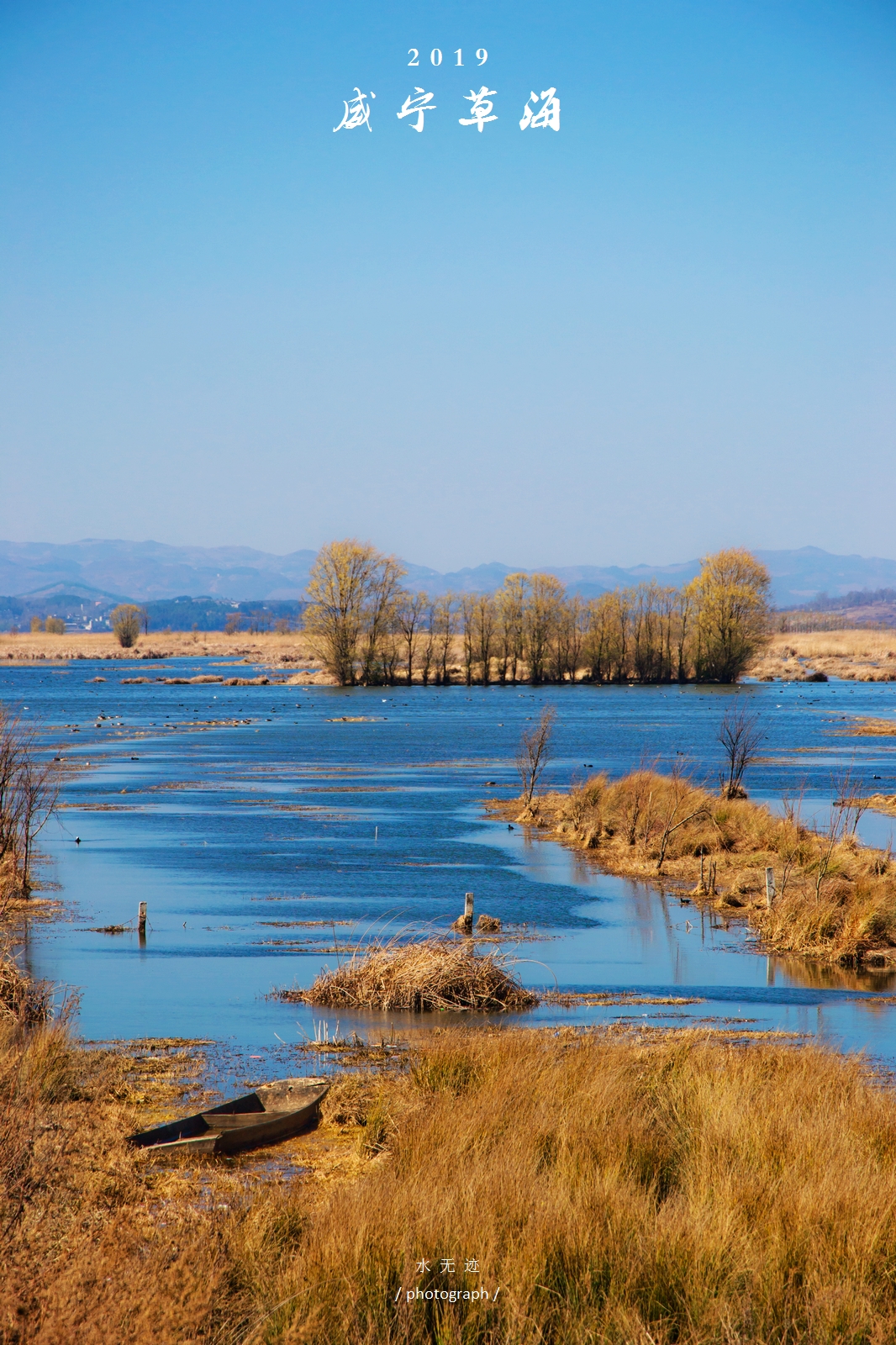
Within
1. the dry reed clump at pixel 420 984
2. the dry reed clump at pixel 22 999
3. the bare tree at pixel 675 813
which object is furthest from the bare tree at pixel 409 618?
the dry reed clump at pixel 22 999

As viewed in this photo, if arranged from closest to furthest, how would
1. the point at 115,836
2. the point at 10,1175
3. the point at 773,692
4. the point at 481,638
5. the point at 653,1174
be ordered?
the point at 10,1175 → the point at 653,1174 → the point at 115,836 → the point at 773,692 → the point at 481,638

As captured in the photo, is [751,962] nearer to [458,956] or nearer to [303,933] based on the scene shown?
[458,956]

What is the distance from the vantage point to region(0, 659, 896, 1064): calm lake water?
58.5 feet

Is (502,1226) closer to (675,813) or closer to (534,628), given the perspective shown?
(675,813)

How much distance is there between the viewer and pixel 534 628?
120 metres

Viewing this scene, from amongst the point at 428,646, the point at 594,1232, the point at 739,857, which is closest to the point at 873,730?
the point at 739,857

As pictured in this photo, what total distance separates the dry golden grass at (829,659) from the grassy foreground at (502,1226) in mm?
109447

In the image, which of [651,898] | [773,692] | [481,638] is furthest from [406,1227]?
[481,638]

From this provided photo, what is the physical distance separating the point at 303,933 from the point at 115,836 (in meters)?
13.3

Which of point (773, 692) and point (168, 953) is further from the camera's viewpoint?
point (773, 692)

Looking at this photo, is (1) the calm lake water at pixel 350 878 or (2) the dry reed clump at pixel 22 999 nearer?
(2) the dry reed clump at pixel 22 999

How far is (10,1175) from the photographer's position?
7934mm

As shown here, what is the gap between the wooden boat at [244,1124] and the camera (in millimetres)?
10773

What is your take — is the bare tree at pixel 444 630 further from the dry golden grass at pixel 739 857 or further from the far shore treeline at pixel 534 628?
the dry golden grass at pixel 739 857
